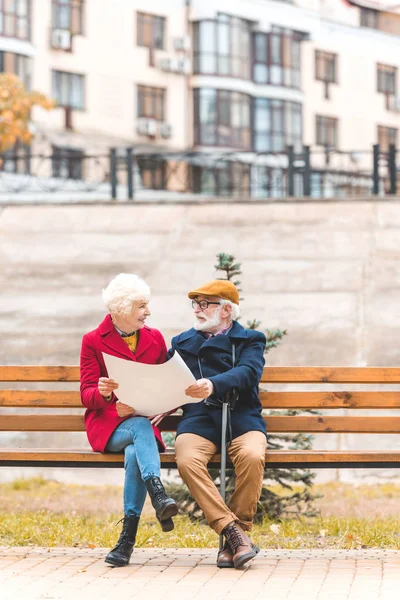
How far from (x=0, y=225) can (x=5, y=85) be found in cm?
429

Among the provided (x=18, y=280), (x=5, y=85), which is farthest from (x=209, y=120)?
(x=18, y=280)

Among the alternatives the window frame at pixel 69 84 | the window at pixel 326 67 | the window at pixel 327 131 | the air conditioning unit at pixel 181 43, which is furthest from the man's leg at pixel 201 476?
the window at pixel 326 67

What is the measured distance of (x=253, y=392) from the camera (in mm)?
6715

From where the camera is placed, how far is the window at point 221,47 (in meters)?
47.6

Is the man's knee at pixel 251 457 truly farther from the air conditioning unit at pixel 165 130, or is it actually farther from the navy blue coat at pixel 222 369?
the air conditioning unit at pixel 165 130

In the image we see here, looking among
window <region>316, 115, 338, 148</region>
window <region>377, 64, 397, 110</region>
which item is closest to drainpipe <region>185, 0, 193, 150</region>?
window <region>316, 115, 338, 148</region>

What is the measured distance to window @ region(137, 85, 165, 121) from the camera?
45.0 m

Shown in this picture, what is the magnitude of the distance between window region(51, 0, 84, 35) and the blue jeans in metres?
37.1

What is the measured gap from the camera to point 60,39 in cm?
4147

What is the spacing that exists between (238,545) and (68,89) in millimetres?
37591

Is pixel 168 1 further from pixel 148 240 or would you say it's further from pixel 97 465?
pixel 97 465

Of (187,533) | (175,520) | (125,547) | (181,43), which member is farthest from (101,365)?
(181,43)

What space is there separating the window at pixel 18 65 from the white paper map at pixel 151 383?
114 feet

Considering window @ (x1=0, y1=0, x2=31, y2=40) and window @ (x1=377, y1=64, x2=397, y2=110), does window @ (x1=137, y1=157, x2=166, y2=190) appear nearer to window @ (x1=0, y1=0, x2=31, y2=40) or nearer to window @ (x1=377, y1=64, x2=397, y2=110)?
window @ (x1=0, y1=0, x2=31, y2=40)
